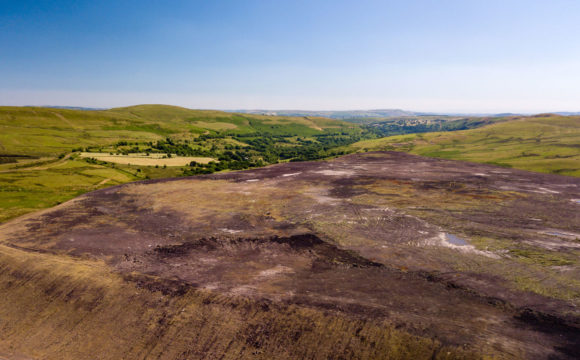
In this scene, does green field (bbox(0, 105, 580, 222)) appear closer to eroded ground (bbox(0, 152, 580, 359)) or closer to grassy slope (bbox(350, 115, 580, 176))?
grassy slope (bbox(350, 115, 580, 176))

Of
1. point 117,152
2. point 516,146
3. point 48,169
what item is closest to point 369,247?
point 48,169

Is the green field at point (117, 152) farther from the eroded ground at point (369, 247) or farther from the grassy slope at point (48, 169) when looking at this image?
the eroded ground at point (369, 247)

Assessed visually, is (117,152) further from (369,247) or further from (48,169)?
(369,247)

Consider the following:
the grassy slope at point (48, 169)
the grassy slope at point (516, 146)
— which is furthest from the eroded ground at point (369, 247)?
the grassy slope at point (516, 146)

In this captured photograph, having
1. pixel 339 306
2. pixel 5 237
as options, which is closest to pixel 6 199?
pixel 5 237

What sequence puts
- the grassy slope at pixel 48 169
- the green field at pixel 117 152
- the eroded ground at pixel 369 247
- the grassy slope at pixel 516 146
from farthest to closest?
1. the grassy slope at pixel 516 146
2. the green field at pixel 117 152
3. the grassy slope at pixel 48 169
4. the eroded ground at pixel 369 247

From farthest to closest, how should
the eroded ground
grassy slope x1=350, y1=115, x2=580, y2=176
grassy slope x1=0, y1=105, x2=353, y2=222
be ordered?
1. grassy slope x1=350, y1=115, x2=580, y2=176
2. grassy slope x1=0, y1=105, x2=353, y2=222
3. the eroded ground

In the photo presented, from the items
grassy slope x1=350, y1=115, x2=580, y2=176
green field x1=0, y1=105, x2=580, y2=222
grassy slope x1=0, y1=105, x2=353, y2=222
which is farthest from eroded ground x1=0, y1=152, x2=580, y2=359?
grassy slope x1=350, y1=115, x2=580, y2=176
